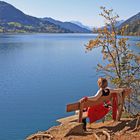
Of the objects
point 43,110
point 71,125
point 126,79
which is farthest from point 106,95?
point 43,110

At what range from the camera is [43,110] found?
1314 inches

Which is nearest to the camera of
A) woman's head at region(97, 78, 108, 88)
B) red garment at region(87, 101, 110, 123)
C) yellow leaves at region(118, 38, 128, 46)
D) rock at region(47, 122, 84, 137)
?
rock at region(47, 122, 84, 137)

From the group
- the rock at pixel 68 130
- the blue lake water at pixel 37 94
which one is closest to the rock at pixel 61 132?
the rock at pixel 68 130

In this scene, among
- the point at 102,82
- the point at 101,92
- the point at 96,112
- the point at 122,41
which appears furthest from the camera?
the point at 122,41

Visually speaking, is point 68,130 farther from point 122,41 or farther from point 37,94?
point 37,94

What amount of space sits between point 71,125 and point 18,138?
637 inches

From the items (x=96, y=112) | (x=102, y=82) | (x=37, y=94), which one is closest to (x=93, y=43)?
(x=96, y=112)

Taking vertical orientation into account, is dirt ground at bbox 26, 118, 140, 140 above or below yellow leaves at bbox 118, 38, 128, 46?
below

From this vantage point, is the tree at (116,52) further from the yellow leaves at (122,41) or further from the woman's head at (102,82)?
the woman's head at (102,82)

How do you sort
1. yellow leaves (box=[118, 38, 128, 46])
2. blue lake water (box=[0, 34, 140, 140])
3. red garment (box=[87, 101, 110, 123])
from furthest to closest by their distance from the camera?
1. blue lake water (box=[0, 34, 140, 140])
2. yellow leaves (box=[118, 38, 128, 46])
3. red garment (box=[87, 101, 110, 123])

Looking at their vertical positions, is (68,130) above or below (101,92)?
below

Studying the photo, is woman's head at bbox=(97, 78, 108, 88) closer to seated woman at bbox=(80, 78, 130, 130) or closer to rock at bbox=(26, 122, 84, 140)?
seated woman at bbox=(80, 78, 130, 130)

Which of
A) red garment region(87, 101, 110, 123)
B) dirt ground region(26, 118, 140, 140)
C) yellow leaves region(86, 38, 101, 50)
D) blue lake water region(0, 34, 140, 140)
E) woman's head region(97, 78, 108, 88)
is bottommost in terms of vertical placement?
blue lake water region(0, 34, 140, 140)

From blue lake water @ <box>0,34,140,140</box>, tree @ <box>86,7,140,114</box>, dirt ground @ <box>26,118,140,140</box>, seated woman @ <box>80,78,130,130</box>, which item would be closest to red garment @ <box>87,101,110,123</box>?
seated woman @ <box>80,78,130,130</box>
